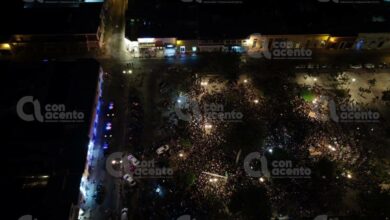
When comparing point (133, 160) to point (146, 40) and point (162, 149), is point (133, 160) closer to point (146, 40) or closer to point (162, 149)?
point (162, 149)

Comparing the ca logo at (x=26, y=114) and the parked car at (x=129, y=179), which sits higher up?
the ca logo at (x=26, y=114)

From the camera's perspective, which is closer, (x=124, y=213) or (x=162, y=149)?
(x=124, y=213)

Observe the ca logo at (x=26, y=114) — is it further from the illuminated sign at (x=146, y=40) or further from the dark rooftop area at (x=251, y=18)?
the dark rooftop area at (x=251, y=18)

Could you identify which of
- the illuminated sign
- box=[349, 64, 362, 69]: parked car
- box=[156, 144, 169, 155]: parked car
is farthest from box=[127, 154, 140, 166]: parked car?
box=[349, 64, 362, 69]: parked car

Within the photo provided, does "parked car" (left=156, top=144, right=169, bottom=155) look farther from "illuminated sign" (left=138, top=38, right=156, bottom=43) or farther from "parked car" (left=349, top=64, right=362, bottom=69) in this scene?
"parked car" (left=349, top=64, right=362, bottom=69)

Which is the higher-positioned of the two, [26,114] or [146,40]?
[146,40]

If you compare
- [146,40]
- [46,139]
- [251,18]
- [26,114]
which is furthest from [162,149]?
[251,18]

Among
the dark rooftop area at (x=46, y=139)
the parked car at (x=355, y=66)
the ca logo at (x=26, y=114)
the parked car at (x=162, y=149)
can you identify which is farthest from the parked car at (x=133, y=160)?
the parked car at (x=355, y=66)

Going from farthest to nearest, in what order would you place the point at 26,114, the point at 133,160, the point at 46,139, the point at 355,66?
the point at 355,66 → the point at 26,114 → the point at 133,160 → the point at 46,139

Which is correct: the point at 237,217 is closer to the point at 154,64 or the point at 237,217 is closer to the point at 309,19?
the point at 154,64

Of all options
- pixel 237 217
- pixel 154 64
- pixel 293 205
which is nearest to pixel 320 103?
pixel 293 205

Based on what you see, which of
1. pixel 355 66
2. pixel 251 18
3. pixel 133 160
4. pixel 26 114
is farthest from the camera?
pixel 251 18
